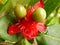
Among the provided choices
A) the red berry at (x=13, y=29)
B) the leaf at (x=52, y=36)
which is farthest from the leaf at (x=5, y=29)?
the leaf at (x=52, y=36)

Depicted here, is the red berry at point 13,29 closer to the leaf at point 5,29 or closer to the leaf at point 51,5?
the leaf at point 5,29

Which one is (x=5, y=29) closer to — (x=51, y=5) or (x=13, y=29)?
(x=13, y=29)

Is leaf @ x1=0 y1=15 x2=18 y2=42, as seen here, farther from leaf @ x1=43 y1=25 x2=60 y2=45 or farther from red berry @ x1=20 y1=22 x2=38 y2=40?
leaf @ x1=43 y1=25 x2=60 y2=45

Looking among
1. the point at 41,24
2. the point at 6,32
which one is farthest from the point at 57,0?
the point at 6,32

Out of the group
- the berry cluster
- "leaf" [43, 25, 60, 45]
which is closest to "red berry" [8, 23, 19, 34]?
the berry cluster

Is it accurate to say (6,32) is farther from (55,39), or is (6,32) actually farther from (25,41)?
(55,39)

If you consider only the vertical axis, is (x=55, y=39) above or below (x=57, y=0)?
below
